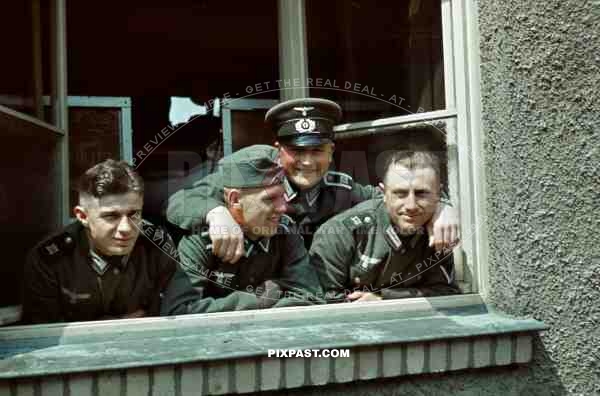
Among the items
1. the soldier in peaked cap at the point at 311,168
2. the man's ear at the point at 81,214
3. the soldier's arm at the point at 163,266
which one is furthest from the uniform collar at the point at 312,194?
the man's ear at the point at 81,214

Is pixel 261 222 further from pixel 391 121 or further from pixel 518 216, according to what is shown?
pixel 518 216

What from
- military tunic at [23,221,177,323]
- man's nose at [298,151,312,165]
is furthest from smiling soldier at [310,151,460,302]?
military tunic at [23,221,177,323]

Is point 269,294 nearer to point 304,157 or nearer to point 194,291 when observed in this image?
point 194,291

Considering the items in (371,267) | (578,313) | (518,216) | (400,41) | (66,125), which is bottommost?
(578,313)

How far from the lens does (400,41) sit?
3.14 meters

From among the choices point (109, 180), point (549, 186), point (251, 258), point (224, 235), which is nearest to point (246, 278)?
point (251, 258)

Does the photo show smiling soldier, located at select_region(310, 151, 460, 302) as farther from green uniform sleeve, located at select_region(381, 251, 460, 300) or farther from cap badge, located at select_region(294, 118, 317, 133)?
cap badge, located at select_region(294, 118, 317, 133)

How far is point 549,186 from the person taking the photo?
266cm

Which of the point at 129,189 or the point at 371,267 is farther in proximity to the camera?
the point at 371,267

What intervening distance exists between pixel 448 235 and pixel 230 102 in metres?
1.15

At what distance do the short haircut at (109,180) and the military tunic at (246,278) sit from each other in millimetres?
316

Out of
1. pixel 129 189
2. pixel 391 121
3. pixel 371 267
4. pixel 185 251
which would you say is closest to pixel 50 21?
pixel 129 189

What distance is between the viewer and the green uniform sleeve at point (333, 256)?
113 inches

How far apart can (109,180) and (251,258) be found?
67cm
